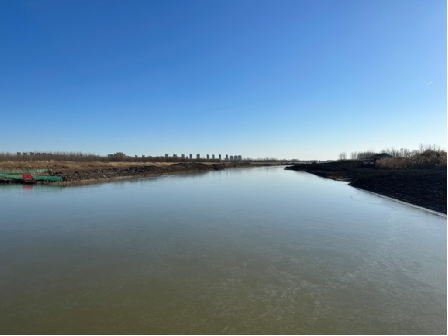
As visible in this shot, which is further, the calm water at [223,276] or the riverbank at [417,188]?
the riverbank at [417,188]

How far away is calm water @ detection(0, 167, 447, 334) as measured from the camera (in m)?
2.98

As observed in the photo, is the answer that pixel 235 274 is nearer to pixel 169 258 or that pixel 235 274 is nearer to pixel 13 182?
pixel 169 258

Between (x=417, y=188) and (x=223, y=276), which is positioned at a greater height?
(x=417, y=188)

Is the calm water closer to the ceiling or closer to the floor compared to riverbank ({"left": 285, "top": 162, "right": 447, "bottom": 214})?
closer to the floor

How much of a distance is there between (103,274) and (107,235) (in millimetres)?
2442

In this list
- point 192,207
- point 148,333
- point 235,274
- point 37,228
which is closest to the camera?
point 148,333

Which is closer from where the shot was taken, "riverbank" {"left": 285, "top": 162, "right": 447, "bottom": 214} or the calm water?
the calm water

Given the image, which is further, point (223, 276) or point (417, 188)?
point (417, 188)

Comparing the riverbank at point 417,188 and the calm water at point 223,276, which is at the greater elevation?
the riverbank at point 417,188

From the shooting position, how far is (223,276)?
4137 mm

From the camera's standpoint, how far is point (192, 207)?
10281mm

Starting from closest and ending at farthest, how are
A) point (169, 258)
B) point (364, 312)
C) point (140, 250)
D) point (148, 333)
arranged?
point (148, 333) < point (364, 312) < point (169, 258) < point (140, 250)

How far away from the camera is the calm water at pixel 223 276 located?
2.98 metres

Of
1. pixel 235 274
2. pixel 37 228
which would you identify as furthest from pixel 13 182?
pixel 235 274
